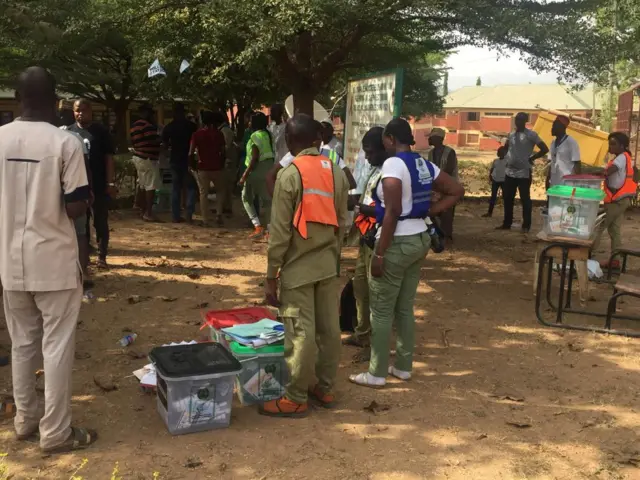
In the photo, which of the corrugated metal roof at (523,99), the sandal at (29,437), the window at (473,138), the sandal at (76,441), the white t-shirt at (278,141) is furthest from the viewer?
the corrugated metal roof at (523,99)

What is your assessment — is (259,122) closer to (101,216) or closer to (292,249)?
(101,216)

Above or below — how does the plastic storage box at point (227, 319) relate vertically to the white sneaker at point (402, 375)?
above

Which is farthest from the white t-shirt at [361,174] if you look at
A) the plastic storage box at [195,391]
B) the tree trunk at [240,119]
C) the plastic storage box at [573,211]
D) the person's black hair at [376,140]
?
the tree trunk at [240,119]

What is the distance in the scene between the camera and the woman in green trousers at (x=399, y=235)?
4.32 m

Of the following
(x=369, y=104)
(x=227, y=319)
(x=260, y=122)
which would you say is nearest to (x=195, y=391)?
(x=227, y=319)

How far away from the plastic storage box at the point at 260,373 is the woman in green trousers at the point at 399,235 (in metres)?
0.67

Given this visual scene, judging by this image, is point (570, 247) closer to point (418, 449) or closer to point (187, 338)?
point (418, 449)

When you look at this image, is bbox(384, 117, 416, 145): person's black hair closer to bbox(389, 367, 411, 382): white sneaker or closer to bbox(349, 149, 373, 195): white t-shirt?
bbox(349, 149, 373, 195): white t-shirt

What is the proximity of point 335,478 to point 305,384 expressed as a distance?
77cm

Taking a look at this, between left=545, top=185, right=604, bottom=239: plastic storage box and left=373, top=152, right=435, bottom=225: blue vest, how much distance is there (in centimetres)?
240

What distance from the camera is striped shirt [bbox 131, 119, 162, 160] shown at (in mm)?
10414

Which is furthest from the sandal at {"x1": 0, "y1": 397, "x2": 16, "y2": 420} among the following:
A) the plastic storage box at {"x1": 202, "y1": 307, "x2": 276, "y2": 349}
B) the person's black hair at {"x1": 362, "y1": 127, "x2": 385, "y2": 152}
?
the person's black hair at {"x1": 362, "y1": 127, "x2": 385, "y2": 152}

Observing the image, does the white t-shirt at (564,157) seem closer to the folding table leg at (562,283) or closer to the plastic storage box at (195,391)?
the folding table leg at (562,283)

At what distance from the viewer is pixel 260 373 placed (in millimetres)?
4277
